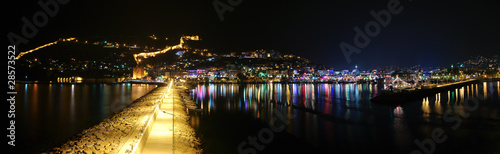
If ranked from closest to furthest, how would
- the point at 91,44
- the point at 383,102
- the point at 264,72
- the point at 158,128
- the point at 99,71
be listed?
the point at 158,128 < the point at 383,102 < the point at 99,71 < the point at 91,44 < the point at 264,72

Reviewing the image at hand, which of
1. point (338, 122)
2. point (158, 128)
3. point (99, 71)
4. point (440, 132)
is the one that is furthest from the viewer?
point (99, 71)

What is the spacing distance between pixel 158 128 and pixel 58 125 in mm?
6332

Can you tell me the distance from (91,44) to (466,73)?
107m

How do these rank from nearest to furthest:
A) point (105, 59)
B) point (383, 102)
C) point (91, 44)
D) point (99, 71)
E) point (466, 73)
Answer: point (383, 102), point (99, 71), point (105, 59), point (91, 44), point (466, 73)

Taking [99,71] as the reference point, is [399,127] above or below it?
below

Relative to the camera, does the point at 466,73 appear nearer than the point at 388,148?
No

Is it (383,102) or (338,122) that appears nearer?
(338,122)

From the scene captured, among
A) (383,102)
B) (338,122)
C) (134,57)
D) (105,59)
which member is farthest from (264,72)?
(338,122)

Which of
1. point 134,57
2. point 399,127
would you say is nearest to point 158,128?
point 399,127

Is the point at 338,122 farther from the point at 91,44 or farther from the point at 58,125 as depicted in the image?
the point at 91,44

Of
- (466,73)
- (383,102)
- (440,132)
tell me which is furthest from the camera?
(466,73)

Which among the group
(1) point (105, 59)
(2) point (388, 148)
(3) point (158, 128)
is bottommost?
(2) point (388, 148)

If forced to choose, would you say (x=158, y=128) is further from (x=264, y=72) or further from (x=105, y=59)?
(x=264, y=72)

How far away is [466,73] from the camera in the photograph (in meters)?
96.5
